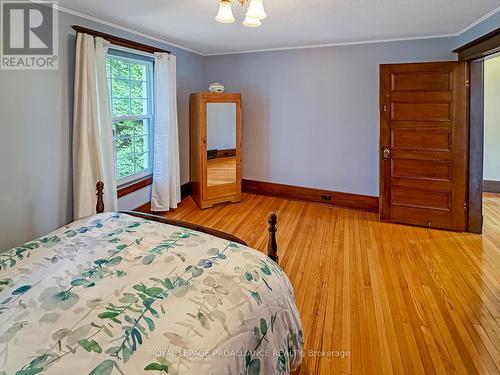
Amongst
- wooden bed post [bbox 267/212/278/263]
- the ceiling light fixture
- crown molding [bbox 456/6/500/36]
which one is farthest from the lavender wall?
wooden bed post [bbox 267/212/278/263]

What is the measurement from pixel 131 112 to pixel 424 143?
133 inches

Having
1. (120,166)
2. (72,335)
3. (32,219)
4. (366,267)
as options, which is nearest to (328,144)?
(366,267)

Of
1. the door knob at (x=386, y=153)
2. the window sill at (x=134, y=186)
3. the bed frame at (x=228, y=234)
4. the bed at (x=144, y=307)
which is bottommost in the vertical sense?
the bed at (x=144, y=307)

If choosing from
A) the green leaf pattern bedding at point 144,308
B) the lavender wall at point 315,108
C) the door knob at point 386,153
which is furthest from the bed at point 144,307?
the lavender wall at point 315,108

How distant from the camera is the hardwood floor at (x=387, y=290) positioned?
1.99 metres

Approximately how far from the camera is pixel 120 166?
4.12 metres

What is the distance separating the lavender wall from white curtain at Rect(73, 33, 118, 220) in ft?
8.01

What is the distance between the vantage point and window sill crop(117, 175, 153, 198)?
3.98 metres

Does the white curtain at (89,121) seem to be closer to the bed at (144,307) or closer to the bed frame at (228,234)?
Result: the bed frame at (228,234)

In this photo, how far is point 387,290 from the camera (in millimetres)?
2707

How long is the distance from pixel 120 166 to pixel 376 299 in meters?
3.05

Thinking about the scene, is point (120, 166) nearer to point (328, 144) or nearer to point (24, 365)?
point (328, 144)

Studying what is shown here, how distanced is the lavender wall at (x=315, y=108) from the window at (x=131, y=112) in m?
1.53

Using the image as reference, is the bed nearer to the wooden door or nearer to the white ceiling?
the white ceiling
